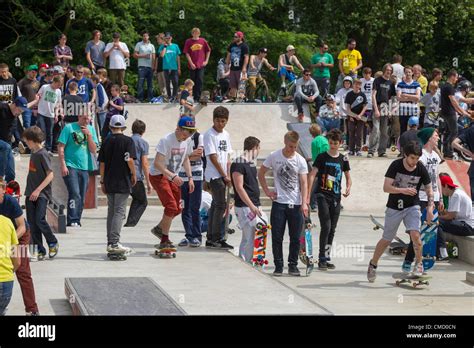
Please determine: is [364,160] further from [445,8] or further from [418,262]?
[445,8]

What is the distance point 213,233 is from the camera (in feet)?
52.2

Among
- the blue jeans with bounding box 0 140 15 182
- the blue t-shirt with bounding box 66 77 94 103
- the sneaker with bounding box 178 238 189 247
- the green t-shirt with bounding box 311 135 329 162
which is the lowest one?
the sneaker with bounding box 178 238 189 247

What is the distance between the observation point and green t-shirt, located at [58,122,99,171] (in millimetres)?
17766

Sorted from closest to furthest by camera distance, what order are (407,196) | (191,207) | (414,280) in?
(407,196) < (414,280) < (191,207)

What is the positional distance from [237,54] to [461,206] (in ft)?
36.6

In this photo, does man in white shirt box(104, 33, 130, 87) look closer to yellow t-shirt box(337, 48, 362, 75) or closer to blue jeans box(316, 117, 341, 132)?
yellow t-shirt box(337, 48, 362, 75)

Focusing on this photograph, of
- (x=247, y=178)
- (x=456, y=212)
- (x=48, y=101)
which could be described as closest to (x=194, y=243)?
(x=247, y=178)

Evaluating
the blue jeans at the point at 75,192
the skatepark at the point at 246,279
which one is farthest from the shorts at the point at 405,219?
the blue jeans at the point at 75,192

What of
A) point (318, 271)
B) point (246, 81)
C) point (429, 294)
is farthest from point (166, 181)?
point (246, 81)

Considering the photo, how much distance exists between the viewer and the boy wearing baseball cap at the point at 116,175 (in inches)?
565

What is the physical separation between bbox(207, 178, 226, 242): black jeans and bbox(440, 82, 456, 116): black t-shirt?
8.67 meters

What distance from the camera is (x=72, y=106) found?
21.2 metres

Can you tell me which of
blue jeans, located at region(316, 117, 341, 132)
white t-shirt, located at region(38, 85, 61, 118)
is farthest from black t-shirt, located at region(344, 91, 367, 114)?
white t-shirt, located at region(38, 85, 61, 118)

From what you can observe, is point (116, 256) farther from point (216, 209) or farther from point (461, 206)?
point (461, 206)
